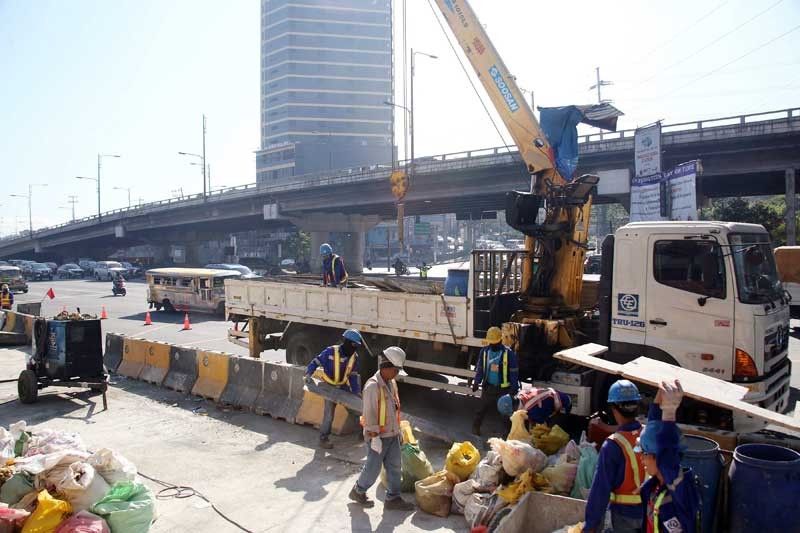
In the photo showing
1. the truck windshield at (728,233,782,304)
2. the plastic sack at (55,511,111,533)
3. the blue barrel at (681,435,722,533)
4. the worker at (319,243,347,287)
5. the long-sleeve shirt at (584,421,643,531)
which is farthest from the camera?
the worker at (319,243,347,287)

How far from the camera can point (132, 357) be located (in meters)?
11.9

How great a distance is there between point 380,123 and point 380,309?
133 metres

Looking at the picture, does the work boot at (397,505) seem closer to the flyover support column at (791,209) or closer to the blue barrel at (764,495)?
the blue barrel at (764,495)

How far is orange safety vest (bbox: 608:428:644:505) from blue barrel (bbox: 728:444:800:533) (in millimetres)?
768

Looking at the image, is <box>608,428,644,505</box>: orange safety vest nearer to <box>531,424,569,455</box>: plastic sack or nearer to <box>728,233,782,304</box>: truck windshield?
<box>531,424,569,455</box>: plastic sack

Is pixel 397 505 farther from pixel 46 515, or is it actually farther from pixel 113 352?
pixel 113 352

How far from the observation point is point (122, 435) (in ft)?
26.3

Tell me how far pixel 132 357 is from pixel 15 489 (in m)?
7.17

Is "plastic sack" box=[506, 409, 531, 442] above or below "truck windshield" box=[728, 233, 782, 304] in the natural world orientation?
below

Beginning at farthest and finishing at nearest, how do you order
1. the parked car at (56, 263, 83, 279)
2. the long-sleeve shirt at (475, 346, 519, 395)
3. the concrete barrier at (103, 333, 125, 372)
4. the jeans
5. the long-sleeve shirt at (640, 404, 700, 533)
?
the parked car at (56, 263, 83, 279)
the concrete barrier at (103, 333, 125, 372)
the long-sleeve shirt at (475, 346, 519, 395)
the jeans
the long-sleeve shirt at (640, 404, 700, 533)

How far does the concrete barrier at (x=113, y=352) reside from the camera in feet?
40.3

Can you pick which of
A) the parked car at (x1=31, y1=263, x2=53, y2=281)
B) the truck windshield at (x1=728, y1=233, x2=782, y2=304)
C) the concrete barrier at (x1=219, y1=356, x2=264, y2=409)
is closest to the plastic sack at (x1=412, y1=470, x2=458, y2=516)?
the truck windshield at (x1=728, y1=233, x2=782, y2=304)

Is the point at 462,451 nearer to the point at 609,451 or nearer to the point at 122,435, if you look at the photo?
the point at 609,451

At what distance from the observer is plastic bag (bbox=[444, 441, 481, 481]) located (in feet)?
18.6
